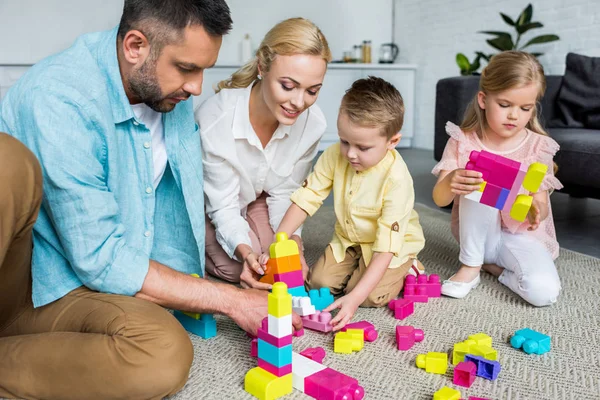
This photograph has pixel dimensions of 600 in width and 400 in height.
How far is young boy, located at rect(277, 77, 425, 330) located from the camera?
1.52m

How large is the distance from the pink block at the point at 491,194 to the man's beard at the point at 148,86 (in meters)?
0.91

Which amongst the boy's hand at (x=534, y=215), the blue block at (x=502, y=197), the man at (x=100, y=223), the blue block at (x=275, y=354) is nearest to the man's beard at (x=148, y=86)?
the man at (x=100, y=223)

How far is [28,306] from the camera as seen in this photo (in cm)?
120

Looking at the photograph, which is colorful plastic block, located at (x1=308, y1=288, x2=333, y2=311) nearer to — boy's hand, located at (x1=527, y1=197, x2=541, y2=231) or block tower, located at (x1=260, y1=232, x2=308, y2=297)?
block tower, located at (x1=260, y1=232, x2=308, y2=297)

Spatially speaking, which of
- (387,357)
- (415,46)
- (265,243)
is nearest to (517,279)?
(387,357)

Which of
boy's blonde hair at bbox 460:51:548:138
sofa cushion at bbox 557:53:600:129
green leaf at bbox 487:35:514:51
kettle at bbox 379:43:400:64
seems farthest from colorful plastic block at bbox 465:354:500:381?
kettle at bbox 379:43:400:64

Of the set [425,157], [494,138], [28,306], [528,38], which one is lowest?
[425,157]

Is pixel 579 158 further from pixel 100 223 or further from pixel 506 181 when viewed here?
pixel 100 223

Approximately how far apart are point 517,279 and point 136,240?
115cm

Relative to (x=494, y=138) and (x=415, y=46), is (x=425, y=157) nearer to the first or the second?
(x=415, y=46)

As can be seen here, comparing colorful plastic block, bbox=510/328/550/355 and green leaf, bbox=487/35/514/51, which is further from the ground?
green leaf, bbox=487/35/514/51

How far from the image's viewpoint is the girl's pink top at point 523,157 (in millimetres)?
1798

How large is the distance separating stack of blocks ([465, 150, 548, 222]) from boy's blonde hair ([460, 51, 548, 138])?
10.8 inches

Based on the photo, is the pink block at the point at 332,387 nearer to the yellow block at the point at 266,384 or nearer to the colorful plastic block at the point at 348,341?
the yellow block at the point at 266,384
